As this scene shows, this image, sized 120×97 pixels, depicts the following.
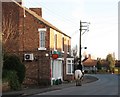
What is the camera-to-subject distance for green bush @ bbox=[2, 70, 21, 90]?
30281mm

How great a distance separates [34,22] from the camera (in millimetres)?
40844

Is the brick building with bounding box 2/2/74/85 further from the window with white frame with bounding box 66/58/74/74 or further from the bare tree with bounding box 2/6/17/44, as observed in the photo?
the window with white frame with bounding box 66/58/74/74

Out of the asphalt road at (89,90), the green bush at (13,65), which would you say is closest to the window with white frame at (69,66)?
the asphalt road at (89,90)

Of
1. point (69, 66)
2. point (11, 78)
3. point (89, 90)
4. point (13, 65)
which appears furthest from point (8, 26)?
point (69, 66)

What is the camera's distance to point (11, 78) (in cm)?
3055

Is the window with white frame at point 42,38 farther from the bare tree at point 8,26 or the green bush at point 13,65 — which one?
the green bush at point 13,65

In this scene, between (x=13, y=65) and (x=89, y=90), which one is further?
(x=13, y=65)

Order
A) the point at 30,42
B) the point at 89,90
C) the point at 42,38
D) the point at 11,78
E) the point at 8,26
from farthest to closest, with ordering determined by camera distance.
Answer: the point at 42,38 < the point at 30,42 < the point at 8,26 < the point at 89,90 < the point at 11,78

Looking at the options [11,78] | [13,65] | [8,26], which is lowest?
[11,78]

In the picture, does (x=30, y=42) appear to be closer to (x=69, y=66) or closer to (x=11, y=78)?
(x=11, y=78)

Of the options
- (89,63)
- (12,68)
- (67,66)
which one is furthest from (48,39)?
(89,63)

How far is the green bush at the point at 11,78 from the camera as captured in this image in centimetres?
3028

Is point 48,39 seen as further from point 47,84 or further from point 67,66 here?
point 67,66

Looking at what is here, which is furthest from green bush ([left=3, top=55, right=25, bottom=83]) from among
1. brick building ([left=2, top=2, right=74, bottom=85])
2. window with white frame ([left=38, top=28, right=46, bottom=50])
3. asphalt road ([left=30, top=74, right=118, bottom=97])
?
window with white frame ([left=38, top=28, right=46, bottom=50])
